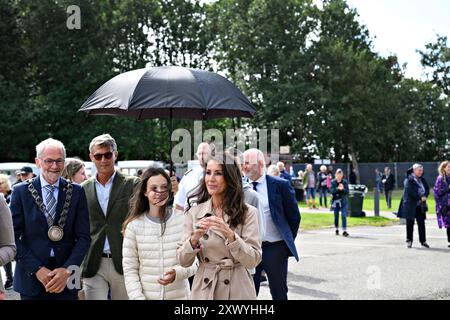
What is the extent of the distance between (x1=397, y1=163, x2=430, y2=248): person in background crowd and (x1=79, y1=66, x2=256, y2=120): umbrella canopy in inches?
326

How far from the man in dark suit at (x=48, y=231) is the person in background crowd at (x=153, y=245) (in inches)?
17.9

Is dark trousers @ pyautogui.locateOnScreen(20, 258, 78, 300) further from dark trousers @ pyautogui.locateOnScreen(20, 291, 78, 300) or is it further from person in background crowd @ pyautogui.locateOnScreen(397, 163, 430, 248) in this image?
person in background crowd @ pyautogui.locateOnScreen(397, 163, 430, 248)

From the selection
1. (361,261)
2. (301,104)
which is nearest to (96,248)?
(361,261)

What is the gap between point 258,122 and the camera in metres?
52.1

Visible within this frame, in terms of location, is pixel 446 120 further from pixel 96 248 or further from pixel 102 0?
pixel 96 248

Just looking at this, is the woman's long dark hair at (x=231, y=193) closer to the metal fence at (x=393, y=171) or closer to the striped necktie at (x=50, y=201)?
the striped necktie at (x=50, y=201)

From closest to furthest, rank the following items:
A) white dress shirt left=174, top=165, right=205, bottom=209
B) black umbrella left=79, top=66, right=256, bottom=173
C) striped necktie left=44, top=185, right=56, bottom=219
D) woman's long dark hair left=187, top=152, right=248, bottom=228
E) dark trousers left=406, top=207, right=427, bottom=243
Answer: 1. woman's long dark hair left=187, top=152, right=248, bottom=228
2. striped necktie left=44, top=185, right=56, bottom=219
3. black umbrella left=79, top=66, right=256, bottom=173
4. white dress shirt left=174, top=165, right=205, bottom=209
5. dark trousers left=406, top=207, right=427, bottom=243

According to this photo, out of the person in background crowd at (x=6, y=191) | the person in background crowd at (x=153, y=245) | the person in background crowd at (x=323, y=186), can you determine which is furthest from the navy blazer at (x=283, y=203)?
the person in background crowd at (x=323, y=186)

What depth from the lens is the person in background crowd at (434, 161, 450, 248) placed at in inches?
579

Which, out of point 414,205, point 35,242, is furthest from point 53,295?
point 414,205

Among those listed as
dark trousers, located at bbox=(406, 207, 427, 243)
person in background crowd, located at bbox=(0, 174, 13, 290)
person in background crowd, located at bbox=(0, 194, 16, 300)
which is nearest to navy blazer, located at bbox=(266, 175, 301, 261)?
person in background crowd, located at bbox=(0, 194, 16, 300)

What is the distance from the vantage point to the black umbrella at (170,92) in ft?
21.6
